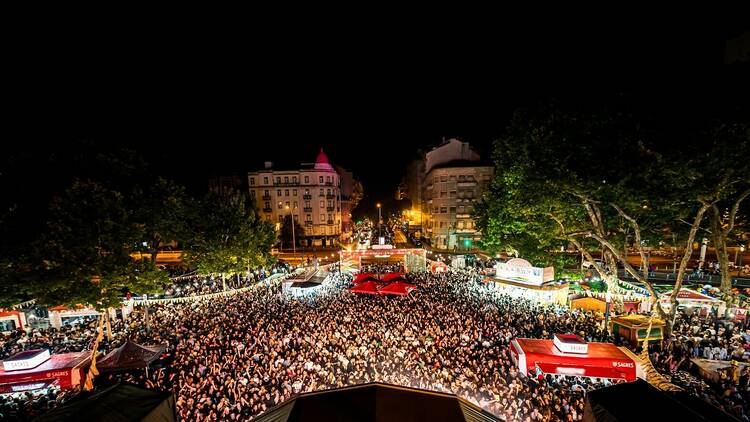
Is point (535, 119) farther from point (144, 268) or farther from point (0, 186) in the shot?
point (0, 186)

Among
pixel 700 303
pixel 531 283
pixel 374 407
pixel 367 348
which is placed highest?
pixel 374 407

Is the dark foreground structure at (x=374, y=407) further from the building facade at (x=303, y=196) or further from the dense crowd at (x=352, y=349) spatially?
the building facade at (x=303, y=196)

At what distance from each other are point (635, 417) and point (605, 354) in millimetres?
7665

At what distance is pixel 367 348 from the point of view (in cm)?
1364

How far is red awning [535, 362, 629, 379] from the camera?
10.7m

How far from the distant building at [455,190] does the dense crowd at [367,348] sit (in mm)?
24490

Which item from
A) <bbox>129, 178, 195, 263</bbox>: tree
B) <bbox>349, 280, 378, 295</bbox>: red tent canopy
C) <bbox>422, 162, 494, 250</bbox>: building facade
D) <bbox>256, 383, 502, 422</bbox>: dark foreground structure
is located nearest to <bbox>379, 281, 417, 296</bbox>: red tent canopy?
<bbox>349, 280, 378, 295</bbox>: red tent canopy

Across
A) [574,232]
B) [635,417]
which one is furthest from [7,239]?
[574,232]

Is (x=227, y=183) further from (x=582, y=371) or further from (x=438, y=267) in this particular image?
(x=582, y=371)

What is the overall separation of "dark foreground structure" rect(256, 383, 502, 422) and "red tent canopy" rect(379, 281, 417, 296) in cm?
1637

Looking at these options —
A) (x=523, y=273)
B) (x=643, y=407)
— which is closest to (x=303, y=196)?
(x=523, y=273)

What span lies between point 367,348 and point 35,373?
12063 mm

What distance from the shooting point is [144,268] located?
640 inches

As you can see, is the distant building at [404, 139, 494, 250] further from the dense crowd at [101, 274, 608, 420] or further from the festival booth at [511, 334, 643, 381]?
the festival booth at [511, 334, 643, 381]
